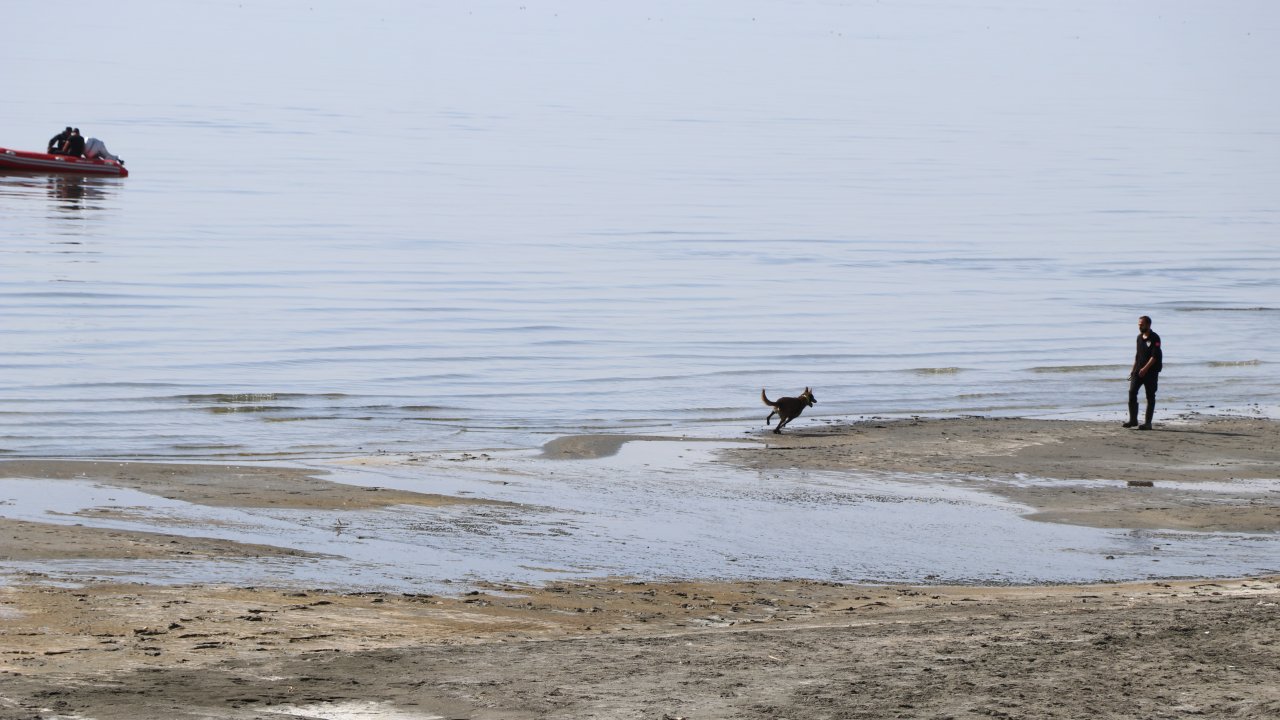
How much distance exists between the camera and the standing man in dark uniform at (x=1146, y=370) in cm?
2166

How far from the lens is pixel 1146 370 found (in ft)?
71.3

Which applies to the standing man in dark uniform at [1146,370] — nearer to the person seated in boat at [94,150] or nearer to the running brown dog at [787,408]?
the running brown dog at [787,408]

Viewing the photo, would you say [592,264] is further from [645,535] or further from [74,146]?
[645,535]

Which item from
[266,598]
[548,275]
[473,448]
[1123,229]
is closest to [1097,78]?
[1123,229]

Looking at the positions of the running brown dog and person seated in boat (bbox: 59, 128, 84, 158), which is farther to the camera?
person seated in boat (bbox: 59, 128, 84, 158)

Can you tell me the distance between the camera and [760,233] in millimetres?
48281

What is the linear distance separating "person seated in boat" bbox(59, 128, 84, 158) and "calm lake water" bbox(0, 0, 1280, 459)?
2.81 feet

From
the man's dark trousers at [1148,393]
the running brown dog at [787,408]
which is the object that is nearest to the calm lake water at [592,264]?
the running brown dog at [787,408]

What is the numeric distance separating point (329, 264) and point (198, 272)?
125 inches

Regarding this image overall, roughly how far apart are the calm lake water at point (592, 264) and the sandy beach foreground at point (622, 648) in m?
8.66

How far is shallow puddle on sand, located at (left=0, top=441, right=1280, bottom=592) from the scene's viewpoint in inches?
532

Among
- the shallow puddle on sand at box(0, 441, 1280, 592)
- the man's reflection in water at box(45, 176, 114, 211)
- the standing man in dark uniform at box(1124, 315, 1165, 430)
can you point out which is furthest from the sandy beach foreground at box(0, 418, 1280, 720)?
the man's reflection in water at box(45, 176, 114, 211)

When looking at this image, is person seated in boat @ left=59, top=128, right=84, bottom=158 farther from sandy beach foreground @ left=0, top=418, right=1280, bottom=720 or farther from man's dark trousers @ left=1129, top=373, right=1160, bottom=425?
sandy beach foreground @ left=0, top=418, right=1280, bottom=720

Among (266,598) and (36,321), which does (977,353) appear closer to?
(36,321)
